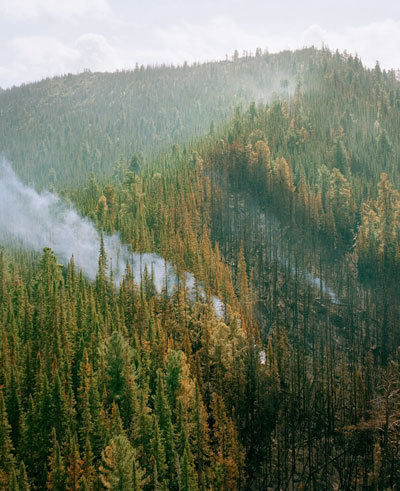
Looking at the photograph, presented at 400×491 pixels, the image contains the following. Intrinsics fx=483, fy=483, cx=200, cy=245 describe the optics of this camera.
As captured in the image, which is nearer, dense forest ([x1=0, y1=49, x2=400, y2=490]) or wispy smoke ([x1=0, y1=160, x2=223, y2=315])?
dense forest ([x1=0, y1=49, x2=400, y2=490])

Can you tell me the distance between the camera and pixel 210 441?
69.3 m

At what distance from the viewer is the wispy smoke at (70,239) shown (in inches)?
4215

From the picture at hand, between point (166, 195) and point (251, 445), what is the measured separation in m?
78.4

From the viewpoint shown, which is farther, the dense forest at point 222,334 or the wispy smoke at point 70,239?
the wispy smoke at point 70,239

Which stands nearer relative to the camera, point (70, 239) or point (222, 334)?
point (222, 334)

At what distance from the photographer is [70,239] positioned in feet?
393

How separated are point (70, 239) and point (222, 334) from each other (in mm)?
53474

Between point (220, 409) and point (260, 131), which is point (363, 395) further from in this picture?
point (260, 131)

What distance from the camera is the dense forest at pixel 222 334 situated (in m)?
62.6

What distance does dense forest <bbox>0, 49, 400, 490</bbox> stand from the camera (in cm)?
6262

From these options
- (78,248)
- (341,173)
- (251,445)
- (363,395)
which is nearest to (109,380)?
(251,445)

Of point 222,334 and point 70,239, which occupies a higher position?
point 70,239

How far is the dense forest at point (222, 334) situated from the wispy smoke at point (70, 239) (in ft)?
8.74

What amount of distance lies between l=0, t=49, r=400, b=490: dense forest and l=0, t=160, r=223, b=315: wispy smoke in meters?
2.66
